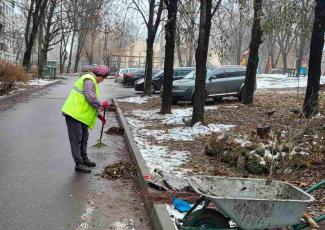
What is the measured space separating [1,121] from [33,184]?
7256 millimetres

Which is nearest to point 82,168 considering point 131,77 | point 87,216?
point 87,216

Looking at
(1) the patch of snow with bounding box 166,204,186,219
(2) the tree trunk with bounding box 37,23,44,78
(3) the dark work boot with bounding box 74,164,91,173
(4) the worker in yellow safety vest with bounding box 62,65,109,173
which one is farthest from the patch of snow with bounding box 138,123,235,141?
(2) the tree trunk with bounding box 37,23,44,78

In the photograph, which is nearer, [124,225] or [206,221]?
[206,221]

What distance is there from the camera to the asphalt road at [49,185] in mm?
5780

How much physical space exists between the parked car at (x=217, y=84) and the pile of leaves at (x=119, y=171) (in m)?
12.8

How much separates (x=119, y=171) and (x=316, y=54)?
7122mm

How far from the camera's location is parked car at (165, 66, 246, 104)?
2150 cm

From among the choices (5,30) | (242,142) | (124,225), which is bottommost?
(124,225)

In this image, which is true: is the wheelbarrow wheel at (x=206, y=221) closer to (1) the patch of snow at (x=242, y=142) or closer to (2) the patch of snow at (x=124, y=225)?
(2) the patch of snow at (x=124, y=225)

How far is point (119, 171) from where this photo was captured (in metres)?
8.38

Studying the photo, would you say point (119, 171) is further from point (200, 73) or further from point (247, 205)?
point (200, 73)

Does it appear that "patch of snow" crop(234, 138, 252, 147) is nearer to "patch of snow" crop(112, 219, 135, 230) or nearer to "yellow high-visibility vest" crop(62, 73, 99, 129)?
"yellow high-visibility vest" crop(62, 73, 99, 129)

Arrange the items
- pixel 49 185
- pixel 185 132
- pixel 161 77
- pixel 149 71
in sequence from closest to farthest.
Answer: pixel 49 185
pixel 185 132
pixel 149 71
pixel 161 77

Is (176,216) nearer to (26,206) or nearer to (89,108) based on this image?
(26,206)
